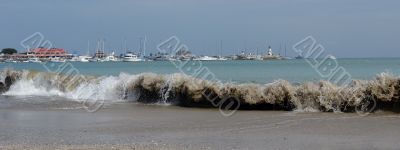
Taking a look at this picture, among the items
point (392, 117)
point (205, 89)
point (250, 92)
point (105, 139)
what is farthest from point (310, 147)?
point (205, 89)

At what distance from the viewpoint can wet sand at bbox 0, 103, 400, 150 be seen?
31.2 feet

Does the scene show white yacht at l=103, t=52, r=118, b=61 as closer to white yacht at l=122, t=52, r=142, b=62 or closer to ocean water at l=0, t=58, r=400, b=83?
white yacht at l=122, t=52, r=142, b=62

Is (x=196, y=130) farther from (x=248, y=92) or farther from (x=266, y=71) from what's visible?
(x=266, y=71)

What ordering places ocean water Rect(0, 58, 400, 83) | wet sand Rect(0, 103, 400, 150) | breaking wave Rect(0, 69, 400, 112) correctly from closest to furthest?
wet sand Rect(0, 103, 400, 150)
breaking wave Rect(0, 69, 400, 112)
ocean water Rect(0, 58, 400, 83)

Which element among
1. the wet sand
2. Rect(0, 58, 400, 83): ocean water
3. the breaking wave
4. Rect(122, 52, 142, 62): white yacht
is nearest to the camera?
the wet sand

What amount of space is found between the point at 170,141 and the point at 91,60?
115m

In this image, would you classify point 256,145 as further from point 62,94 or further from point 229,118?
point 62,94

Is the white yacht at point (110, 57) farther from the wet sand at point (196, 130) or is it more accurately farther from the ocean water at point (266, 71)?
the wet sand at point (196, 130)

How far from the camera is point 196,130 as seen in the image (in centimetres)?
1145

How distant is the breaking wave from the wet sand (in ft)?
2.55

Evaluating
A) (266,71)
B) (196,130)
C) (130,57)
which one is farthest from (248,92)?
(130,57)

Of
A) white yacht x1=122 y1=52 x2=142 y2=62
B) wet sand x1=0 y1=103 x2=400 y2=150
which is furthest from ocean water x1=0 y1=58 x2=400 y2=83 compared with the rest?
white yacht x1=122 y1=52 x2=142 y2=62

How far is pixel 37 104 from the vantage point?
1886 centimetres

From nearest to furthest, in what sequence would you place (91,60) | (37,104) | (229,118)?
(229,118) → (37,104) → (91,60)
